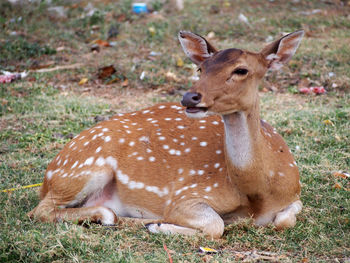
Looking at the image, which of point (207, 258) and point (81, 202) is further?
point (81, 202)

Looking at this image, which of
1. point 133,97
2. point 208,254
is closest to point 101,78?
point 133,97

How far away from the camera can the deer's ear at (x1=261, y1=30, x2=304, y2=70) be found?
3.94 m

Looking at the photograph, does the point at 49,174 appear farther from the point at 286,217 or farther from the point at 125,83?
the point at 125,83

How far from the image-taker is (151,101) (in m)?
7.24

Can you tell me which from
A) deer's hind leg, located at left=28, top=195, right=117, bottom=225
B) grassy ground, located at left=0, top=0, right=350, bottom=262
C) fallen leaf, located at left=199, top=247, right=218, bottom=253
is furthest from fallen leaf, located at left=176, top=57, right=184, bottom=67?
fallen leaf, located at left=199, top=247, right=218, bottom=253

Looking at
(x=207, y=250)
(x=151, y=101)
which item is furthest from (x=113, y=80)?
(x=207, y=250)

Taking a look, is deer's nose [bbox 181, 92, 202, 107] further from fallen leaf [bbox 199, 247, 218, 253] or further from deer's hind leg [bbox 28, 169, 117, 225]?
deer's hind leg [bbox 28, 169, 117, 225]

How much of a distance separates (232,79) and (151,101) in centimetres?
365

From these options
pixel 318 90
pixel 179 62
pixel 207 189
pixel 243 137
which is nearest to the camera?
pixel 243 137

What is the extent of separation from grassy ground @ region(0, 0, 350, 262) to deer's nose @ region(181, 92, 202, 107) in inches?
37.7

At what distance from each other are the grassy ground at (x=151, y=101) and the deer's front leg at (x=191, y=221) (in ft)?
0.29

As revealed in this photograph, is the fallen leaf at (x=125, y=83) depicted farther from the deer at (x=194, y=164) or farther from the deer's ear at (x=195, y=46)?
the deer's ear at (x=195, y=46)

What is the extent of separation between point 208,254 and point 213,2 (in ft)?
28.8

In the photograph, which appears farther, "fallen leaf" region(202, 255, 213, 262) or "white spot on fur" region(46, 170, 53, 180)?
"white spot on fur" region(46, 170, 53, 180)
